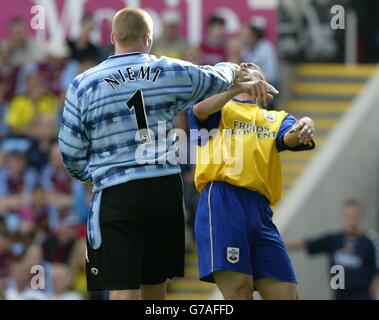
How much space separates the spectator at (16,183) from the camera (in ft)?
62.7

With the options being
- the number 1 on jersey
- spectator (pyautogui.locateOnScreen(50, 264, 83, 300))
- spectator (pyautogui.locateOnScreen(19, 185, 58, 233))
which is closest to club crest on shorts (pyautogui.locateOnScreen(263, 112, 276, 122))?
the number 1 on jersey

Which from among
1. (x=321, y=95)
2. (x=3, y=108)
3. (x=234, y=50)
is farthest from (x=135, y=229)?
(x=321, y=95)

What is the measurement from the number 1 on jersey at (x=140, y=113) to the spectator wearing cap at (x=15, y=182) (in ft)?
28.7

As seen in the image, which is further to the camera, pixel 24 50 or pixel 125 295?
pixel 24 50

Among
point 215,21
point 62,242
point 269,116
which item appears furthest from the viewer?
point 215,21

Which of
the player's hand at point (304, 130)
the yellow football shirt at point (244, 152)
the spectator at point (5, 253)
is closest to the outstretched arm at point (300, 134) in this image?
the player's hand at point (304, 130)

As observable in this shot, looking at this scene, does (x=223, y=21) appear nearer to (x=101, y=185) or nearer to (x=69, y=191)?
(x=69, y=191)

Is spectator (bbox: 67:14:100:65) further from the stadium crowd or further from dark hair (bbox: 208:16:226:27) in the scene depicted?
dark hair (bbox: 208:16:226:27)

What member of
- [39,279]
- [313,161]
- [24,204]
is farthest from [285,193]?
[39,279]

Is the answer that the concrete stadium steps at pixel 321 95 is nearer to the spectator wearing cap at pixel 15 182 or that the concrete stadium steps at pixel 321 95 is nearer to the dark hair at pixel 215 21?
the dark hair at pixel 215 21

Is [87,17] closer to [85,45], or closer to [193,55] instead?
[85,45]

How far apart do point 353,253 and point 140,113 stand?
23.4 ft

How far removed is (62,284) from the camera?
17.1 meters
